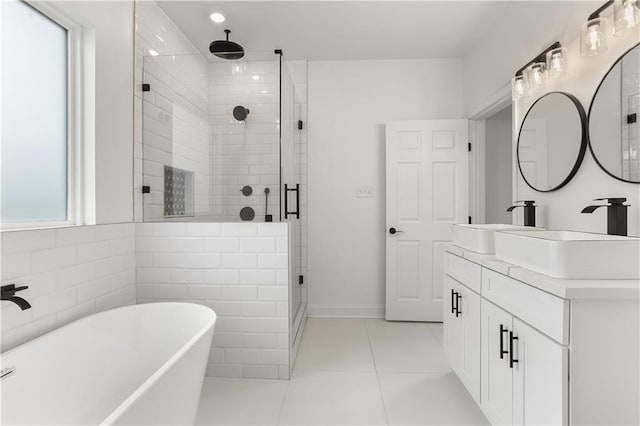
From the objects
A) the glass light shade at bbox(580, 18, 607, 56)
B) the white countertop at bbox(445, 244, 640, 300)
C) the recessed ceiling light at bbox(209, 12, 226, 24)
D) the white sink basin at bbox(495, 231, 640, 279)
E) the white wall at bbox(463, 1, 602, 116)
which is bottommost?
the white countertop at bbox(445, 244, 640, 300)

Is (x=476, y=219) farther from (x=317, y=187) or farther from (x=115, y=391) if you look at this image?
(x=115, y=391)

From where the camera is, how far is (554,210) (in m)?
2.00

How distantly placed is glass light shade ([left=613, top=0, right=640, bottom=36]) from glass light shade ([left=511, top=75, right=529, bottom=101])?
0.76 metres

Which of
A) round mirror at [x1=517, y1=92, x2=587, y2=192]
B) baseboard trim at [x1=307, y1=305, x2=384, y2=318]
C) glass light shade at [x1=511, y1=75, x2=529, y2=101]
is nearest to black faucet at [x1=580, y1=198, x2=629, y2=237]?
round mirror at [x1=517, y1=92, x2=587, y2=192]

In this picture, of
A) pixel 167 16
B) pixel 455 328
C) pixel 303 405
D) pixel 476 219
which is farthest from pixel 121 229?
pixel 476 219

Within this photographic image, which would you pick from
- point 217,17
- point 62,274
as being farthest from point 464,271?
point 217,17

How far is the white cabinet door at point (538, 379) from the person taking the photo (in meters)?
1.09

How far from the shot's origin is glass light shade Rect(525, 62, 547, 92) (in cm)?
206

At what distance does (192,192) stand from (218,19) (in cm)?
148

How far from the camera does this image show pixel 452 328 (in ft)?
6.95

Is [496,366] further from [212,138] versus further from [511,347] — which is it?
[212,138]

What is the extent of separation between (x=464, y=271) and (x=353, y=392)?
1.03m

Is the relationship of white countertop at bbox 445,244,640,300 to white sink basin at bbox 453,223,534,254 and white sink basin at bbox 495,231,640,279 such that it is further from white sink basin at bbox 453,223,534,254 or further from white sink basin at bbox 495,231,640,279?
white sink basin at bbox 453,223,534,254

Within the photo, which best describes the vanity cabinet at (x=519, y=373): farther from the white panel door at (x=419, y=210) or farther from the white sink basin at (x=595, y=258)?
the white panel door at (x=419, y=210)
